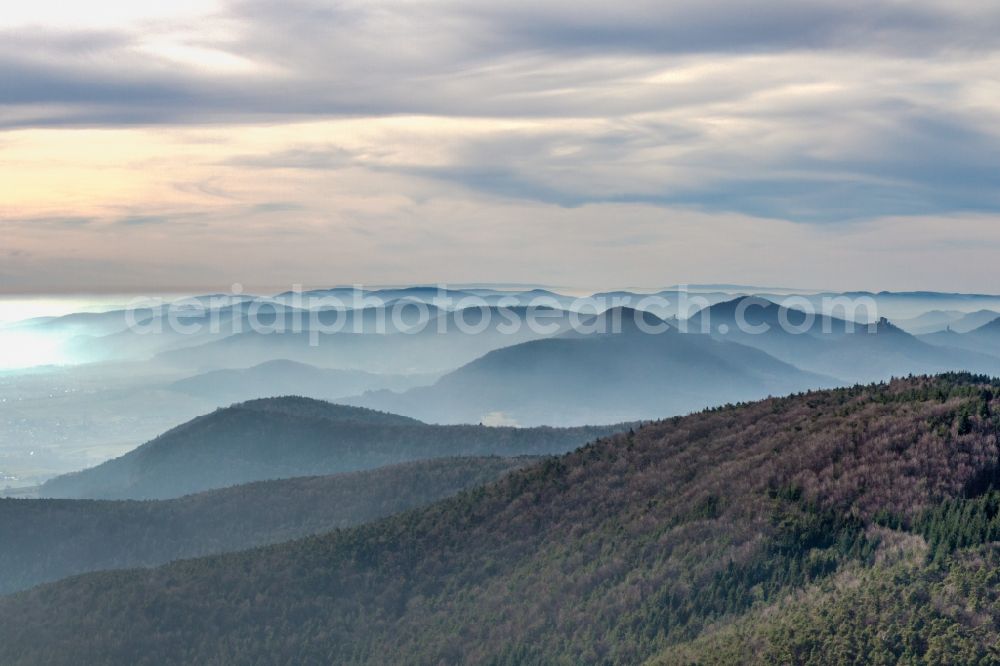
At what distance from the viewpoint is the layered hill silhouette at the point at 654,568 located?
28.1 meters

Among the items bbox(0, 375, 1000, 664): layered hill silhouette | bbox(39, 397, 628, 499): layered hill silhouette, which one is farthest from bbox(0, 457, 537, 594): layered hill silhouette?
bbox(39, 397, 628, 499): layered hill silhouette

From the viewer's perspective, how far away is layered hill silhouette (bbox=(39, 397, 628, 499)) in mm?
139500

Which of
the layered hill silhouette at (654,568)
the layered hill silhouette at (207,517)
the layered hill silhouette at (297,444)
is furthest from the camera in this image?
the layered hill silhouette at (297,444)

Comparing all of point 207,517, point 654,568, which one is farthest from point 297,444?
point 654,568

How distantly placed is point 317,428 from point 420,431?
28.0 meters

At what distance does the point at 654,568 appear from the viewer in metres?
37.7

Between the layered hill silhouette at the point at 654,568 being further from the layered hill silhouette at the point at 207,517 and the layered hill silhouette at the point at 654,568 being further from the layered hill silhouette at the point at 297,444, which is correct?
the layered hill silhouette at the point at 297,444

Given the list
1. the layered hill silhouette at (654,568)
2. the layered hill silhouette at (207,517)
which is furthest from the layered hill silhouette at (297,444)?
the layered hill silhouette at (654,568)

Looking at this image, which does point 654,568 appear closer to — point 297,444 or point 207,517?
point 207,517

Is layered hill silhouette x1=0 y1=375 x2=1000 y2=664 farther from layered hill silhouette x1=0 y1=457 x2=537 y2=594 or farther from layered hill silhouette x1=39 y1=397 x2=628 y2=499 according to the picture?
layered hill silhouette x1=39 y1=397 x2=628 y2=499

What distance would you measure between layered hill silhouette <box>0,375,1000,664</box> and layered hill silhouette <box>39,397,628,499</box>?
70.9 meters

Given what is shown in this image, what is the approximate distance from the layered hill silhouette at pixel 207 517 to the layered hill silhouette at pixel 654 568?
25303mm

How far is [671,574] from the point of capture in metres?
36.4

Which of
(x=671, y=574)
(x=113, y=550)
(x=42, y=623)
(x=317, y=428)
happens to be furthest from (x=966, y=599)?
(x=317, y=428)
